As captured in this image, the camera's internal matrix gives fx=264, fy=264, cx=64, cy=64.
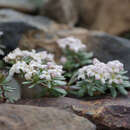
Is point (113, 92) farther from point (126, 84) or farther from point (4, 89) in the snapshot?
point (4, 89)

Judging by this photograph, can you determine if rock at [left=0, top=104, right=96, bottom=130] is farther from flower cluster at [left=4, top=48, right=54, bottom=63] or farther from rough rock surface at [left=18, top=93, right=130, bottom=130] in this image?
flower cluster at [left=4, top=48, right=54, bottom=63]

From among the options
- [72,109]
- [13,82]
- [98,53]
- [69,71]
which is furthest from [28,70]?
[98,53]

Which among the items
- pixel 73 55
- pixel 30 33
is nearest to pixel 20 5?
pixel 30 33

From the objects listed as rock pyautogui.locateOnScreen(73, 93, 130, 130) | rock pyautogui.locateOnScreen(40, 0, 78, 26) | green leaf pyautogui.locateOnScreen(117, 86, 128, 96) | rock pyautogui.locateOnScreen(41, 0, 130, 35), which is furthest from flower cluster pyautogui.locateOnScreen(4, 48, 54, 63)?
rock pyautogui.locateOnScreen(41, 0, 130, 35)

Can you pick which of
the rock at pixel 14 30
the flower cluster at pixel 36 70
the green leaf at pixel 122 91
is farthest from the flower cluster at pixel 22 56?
the green leaf at pixel 122 91

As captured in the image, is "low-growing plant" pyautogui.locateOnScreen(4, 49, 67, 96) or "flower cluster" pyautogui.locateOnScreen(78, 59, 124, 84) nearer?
"low-growing plant" pyautogui.locateOnScreen(4, 49, 67, 96)
